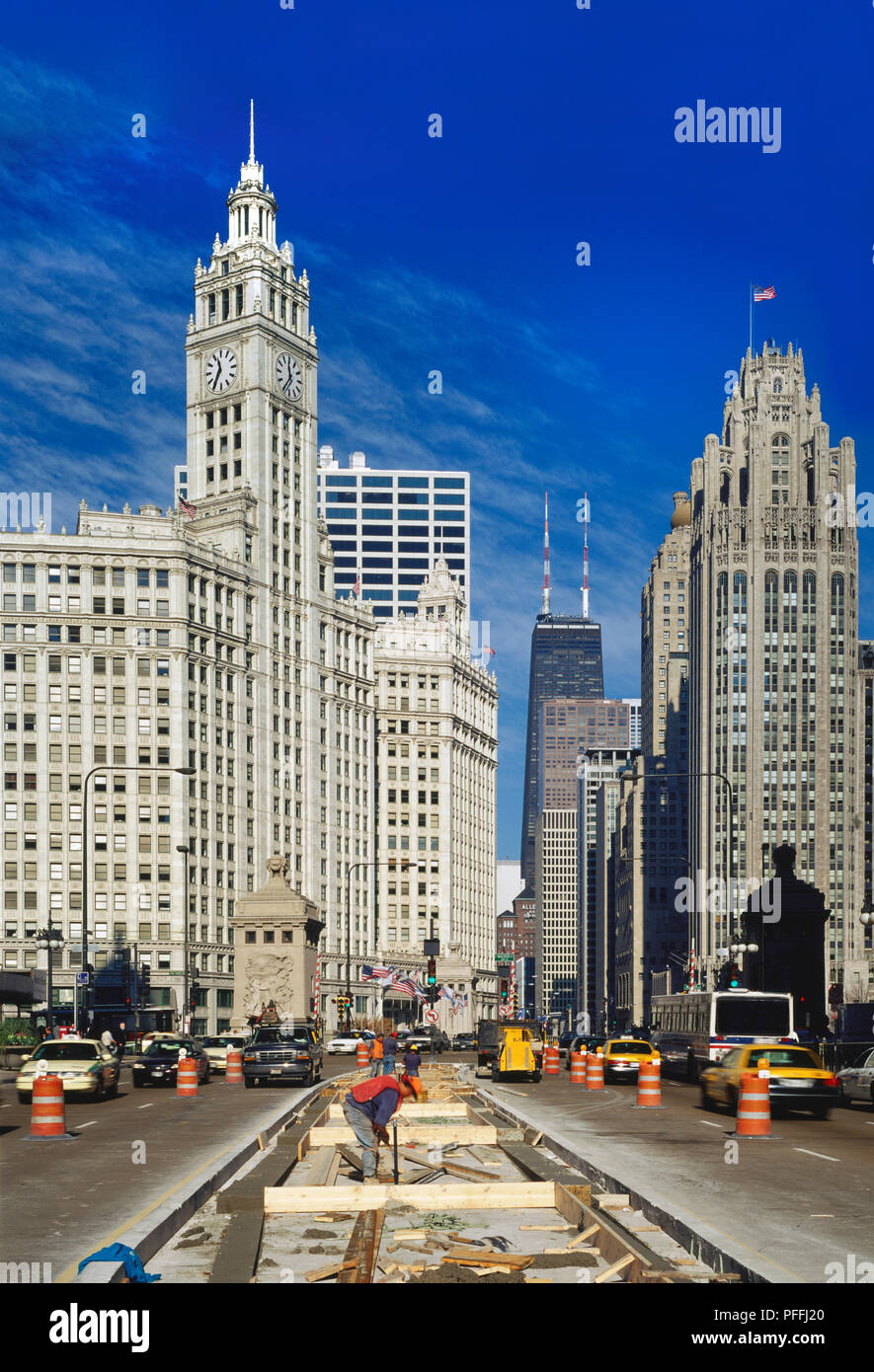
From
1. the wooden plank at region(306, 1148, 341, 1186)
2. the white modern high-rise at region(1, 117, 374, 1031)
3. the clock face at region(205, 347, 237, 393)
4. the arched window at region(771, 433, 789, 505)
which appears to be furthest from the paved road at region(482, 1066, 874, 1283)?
the arched window at region(771, 433, 789, 505)

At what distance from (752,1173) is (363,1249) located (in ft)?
28.4

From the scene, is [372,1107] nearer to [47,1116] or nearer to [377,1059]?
[377,1059]

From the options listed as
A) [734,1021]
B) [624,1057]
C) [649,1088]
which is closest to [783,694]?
[624,1057]

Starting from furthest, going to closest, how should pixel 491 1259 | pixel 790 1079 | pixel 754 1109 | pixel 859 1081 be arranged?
pixel 859 1081 < pixel 790 1079 < pixel 754 1109 < pixel 491 1259

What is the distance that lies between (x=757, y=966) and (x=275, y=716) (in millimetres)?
44561

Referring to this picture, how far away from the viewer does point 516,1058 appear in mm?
47000

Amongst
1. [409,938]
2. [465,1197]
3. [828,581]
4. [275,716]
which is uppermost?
[828,581]

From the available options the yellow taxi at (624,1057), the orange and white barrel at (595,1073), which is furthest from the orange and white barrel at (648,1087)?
the yellow taxi at (624,1057)

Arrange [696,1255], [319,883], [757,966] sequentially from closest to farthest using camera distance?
[696,1255] < [757,966] < [319,883]

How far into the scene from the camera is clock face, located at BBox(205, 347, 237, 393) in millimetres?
139875

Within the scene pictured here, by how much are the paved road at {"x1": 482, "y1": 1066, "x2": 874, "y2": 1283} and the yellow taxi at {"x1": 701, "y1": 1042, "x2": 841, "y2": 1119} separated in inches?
17.2

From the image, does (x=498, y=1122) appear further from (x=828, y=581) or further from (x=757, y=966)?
(x=828, y=581)

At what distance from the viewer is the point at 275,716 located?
5463 inches
